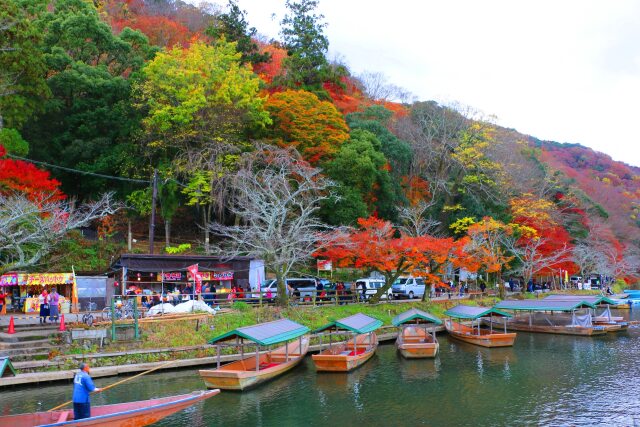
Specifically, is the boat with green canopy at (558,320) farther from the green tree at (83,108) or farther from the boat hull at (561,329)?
the green tree at (83,108)

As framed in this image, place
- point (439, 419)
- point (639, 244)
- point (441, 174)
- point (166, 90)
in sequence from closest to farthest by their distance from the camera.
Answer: point (439, 419) < point (166, 90) < point (441, 174) < point (639, 244)

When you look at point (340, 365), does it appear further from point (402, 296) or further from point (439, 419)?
point (402, 296)

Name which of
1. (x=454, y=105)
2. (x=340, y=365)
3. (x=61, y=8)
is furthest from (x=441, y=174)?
(x=61, y=8)

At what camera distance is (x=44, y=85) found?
3312 centimetres

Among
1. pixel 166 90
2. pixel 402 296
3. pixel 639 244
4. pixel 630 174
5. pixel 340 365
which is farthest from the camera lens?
pixel 630 174

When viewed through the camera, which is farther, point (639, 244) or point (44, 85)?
point (639, 244)

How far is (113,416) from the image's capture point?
12.8 m

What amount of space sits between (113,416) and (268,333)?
856 centimetres

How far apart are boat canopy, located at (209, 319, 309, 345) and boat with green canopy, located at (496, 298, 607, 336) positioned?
59.3 feet

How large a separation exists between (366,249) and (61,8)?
31661 millimetres

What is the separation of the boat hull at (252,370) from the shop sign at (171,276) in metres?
10.6

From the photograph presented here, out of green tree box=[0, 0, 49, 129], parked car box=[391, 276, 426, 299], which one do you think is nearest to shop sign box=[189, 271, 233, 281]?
parked car box=[391, 276, 426, 299]

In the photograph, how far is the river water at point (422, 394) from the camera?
1591cm

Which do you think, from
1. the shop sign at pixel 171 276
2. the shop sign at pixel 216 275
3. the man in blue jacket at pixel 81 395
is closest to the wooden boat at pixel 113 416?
the man in blue jacket at pixel 81 395
